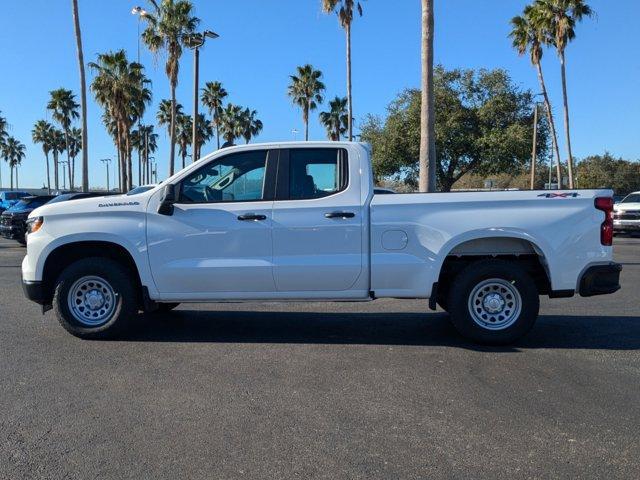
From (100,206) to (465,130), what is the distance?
26.0 meters

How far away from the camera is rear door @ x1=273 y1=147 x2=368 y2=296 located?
20.6 feet

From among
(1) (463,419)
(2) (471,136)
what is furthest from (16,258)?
(2) (471,136)

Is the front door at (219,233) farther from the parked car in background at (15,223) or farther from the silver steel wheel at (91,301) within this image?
the parked car in background at (15,223)

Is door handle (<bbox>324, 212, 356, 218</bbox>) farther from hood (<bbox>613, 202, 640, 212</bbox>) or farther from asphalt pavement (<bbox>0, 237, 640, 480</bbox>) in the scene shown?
hood (<bbox>613, 202, 640, 212</bbox>)

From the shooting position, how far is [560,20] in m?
30.8

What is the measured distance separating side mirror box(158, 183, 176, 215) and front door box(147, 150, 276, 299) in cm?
6

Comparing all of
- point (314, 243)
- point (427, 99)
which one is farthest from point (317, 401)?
point (427, 99)

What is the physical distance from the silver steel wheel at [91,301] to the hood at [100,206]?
754mm

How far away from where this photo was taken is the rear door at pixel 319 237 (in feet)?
20.6

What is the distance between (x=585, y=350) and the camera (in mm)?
6273

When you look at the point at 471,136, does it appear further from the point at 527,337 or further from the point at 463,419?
the point at 463,419

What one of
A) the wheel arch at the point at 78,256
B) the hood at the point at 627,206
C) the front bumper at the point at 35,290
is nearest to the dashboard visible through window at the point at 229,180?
the wheel arch at the point at 78,256

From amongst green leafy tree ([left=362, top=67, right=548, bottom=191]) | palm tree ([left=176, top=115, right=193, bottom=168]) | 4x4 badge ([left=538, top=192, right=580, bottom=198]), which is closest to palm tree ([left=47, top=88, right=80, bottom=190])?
palm tree ([left=176, top=115, right=193, bottom=168])

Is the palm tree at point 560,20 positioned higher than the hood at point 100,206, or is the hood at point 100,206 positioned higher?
the palm tree at point 560,20
